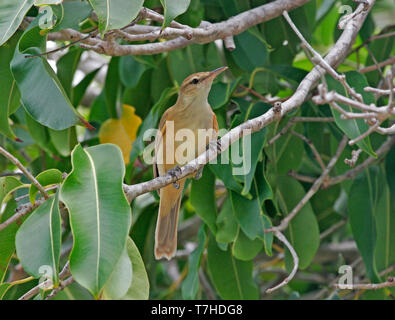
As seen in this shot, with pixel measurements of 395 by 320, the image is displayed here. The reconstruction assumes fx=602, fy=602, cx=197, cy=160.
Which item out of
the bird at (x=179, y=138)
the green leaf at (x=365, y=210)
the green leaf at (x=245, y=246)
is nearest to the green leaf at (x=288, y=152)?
the green leaf at (x=365, y=210)

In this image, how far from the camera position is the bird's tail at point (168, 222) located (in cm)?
402

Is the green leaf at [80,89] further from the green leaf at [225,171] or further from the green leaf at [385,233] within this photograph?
the green leaf at [385,233]

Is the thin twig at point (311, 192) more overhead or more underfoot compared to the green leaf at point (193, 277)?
more overhead

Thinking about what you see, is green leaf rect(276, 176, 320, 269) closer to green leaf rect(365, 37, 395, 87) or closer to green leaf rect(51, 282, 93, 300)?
green leaf rect(365, 37, 395, 87)

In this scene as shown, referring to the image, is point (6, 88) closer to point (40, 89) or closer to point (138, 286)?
point (40, 89)

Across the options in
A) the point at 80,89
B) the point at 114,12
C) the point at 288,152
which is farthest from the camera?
the point at 80,89

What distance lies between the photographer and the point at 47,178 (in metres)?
2.76

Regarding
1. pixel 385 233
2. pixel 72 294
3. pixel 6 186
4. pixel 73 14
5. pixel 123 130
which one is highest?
pixel 73 14

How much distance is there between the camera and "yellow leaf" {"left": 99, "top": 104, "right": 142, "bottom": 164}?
4.67 metres

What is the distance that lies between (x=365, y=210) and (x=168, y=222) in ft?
4.43

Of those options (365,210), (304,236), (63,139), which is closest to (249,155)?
(304,236)

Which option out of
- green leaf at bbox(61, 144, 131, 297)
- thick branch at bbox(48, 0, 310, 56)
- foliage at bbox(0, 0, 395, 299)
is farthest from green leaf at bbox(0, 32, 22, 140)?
green leaf at bbox(61, 144, 131, 297)

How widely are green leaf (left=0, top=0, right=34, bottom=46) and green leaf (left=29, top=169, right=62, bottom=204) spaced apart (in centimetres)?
61

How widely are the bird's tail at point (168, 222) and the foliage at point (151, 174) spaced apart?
17 cm
